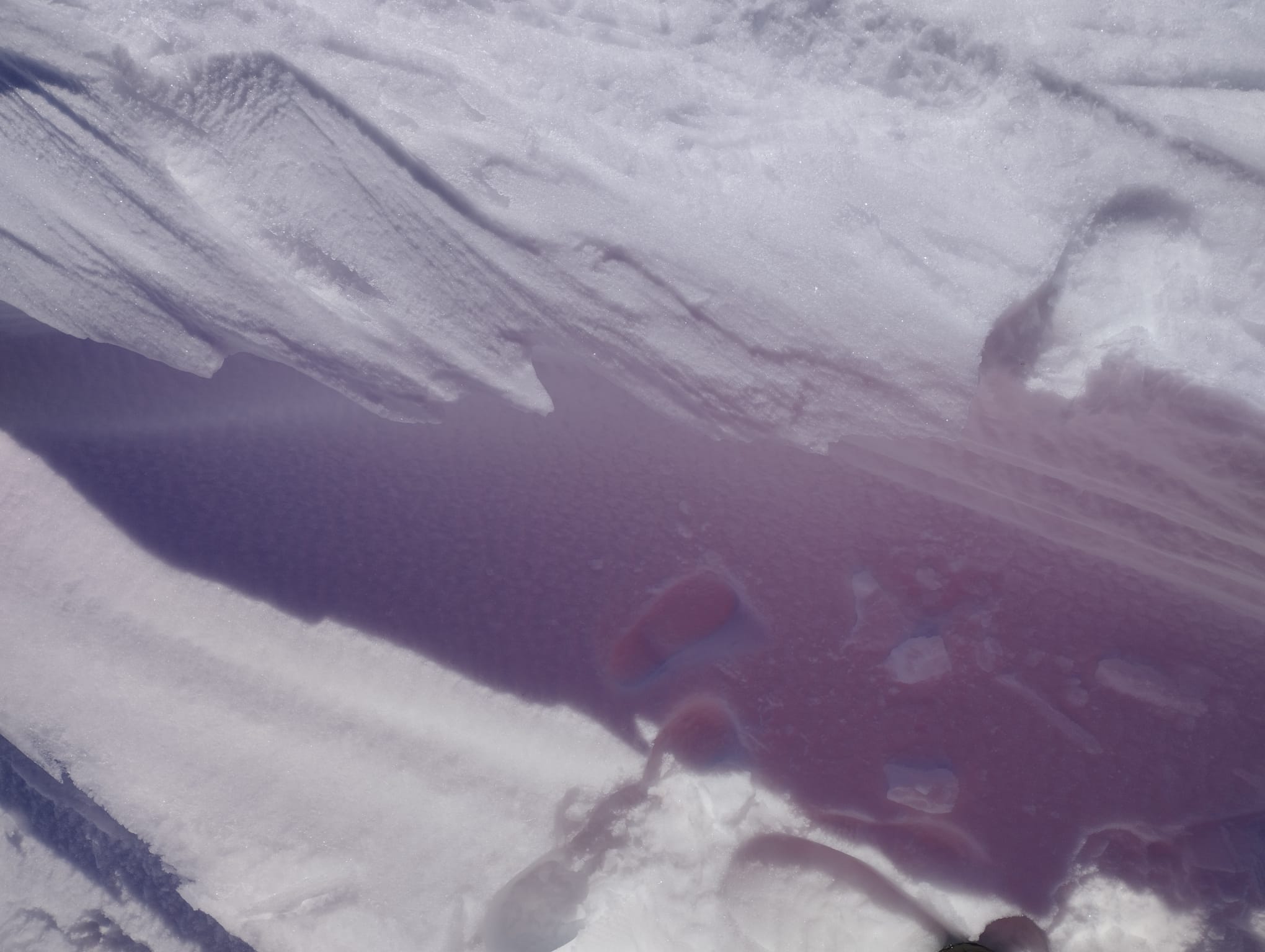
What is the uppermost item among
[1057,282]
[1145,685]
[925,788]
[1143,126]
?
[1143,126]

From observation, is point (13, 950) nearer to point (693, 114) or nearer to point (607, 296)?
point (607, 296)

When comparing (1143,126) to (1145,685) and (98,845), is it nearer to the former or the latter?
(1145,685)

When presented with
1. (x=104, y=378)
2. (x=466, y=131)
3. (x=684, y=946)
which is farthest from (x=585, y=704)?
(x=104, y=378)

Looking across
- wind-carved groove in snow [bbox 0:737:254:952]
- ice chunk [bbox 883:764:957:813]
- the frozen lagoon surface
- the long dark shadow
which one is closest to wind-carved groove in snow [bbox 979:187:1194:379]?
the frozen lagoon surface

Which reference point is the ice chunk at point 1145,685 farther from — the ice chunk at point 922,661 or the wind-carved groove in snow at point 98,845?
the wind-carved groove in snow at point 98,845

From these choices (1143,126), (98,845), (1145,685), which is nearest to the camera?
(1143,126)

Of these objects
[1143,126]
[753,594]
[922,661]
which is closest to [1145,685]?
[922,661]
